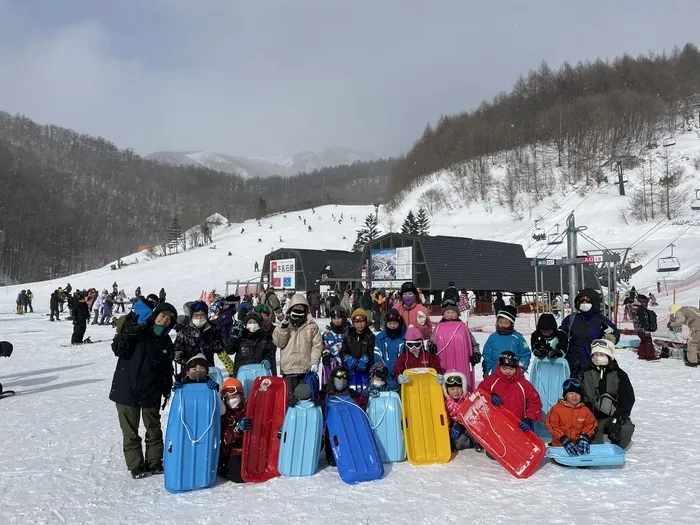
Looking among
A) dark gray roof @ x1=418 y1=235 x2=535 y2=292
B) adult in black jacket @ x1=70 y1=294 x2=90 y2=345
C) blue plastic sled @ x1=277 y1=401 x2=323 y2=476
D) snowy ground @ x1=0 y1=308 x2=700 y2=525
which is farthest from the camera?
dark gray roof @ x1=418 y1=235 x2=535 y2=292

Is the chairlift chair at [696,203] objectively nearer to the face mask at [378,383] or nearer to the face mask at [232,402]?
the face mask at [378,383]

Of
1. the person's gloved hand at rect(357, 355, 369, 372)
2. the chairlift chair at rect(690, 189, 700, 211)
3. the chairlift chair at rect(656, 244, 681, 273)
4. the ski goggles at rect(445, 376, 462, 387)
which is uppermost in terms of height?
the chairlift chair at rect(690, 189, 700, 211)

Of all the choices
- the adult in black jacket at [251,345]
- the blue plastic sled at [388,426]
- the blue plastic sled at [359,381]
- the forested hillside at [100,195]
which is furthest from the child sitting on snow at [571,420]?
the forested hillside at [100,195]

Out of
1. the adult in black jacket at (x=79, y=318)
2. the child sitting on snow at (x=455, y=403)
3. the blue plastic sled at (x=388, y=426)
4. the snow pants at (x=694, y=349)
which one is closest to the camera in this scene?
the blue plastic sled at (x=388, y=426)

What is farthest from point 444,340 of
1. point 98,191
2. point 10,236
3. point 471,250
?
point 98,191

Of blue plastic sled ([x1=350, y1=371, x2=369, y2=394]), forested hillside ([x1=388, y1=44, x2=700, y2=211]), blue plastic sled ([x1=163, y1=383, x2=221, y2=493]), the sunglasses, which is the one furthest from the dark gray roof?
forested hillside ([x1=388, y1=44, x2=700, y2=211])

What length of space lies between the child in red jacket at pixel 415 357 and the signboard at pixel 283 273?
3192 centimetres

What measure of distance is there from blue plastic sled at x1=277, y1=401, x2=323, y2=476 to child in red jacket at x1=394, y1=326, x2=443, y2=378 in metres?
1.16

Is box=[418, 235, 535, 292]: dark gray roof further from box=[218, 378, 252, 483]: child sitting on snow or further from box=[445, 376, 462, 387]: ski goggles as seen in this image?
box=[218, 378, 252, 483]: child sitting on snow

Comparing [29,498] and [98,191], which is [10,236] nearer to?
[98,191]

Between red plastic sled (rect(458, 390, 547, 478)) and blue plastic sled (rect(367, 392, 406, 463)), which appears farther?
blue plastic sled (rect(367, 392, 406, 463))

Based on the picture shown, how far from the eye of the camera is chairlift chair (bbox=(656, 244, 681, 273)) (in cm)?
3213

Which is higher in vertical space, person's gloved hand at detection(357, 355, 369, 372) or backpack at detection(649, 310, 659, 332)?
person's gloved hand at detection(357, 355, 369, 372)

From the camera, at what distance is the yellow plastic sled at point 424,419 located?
458 centimetres
